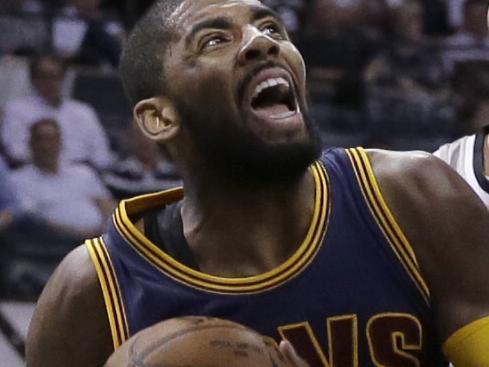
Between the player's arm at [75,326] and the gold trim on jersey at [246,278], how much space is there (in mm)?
111

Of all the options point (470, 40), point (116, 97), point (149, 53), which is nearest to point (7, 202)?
point (116, 97)

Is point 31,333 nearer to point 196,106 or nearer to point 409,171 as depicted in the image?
point 196,106

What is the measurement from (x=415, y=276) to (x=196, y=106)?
52cm

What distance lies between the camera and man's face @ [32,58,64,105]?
6.27 m

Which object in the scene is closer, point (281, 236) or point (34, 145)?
point (281, 236)

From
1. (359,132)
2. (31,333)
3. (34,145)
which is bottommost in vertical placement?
(359,132)

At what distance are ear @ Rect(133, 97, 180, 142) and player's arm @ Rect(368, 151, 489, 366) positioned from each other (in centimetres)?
44

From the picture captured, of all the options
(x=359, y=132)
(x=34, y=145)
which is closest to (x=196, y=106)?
(x=34, y=145)

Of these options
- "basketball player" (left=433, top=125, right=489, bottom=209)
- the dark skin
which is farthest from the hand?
the dark skin

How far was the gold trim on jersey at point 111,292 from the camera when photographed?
8.43ft

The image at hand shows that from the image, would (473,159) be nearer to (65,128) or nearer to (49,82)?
(65,128)

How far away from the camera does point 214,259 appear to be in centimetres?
263

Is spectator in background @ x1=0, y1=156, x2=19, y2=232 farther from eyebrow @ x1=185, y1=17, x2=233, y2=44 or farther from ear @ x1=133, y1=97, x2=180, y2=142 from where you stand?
eyebrow @ x1=185, y1=17, x2=233, y2=44

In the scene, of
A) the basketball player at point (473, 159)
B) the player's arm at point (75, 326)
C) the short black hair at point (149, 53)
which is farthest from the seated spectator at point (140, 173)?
the player's arm at point (75, 326)
